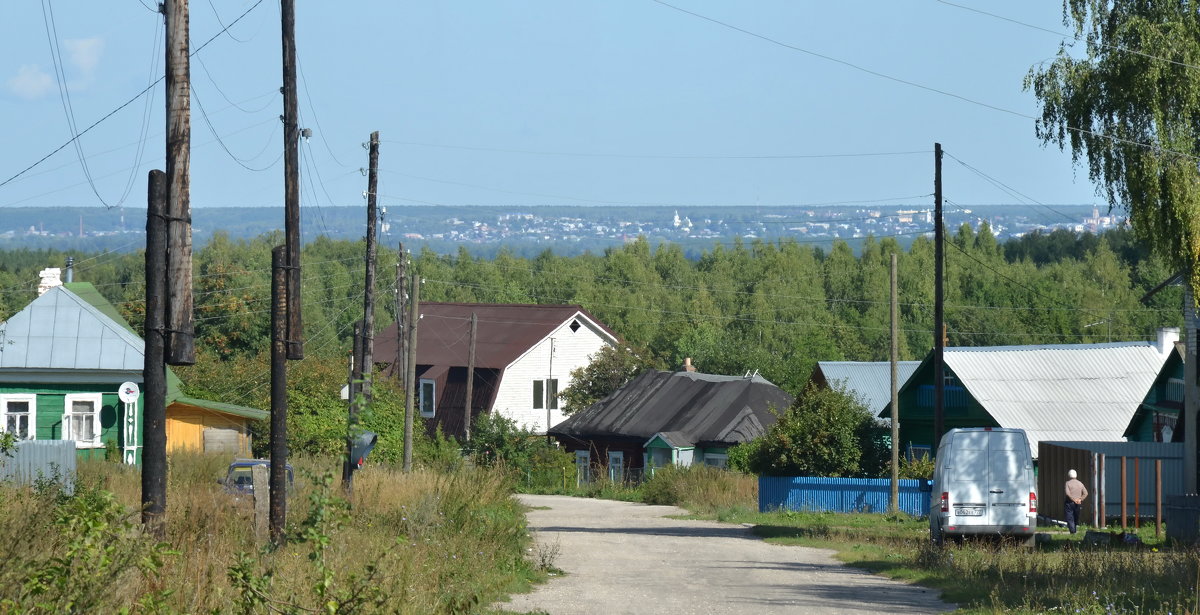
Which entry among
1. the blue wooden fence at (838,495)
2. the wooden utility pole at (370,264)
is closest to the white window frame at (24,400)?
the wooden utility pole at (370,264)

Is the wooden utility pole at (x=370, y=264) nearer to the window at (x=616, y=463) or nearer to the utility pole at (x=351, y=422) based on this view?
the utility pole at (x=351, y=422)

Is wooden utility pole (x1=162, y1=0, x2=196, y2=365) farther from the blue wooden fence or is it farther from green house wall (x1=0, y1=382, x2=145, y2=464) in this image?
the blue wooden fence

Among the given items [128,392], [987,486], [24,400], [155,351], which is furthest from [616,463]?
[155,351]

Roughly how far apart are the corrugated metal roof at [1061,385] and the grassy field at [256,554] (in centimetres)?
2523

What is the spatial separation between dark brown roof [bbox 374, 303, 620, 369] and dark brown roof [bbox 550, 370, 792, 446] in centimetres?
846

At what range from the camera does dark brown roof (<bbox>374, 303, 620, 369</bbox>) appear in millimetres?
71750

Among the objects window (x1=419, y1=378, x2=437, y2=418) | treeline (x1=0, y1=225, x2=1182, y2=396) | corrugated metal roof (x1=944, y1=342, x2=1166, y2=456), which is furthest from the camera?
treeline (x1=0, y1=225, x2=1182, y2=396)

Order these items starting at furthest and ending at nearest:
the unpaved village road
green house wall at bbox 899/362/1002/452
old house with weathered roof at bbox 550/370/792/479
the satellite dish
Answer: old house with weathered roof at bbox 550/370/792/479
green house wall at bbox 899/362/1002/452
the satellite dish
the unpaved village road

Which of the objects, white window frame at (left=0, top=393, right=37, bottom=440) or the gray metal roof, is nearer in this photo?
white window frame at (left=0, top=393, right=37, bottom=440)

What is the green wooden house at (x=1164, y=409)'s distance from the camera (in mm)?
37500

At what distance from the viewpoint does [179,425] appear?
38500mm

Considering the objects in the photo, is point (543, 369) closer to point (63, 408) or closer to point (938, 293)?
point (938, 293)

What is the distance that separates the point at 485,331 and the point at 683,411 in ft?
59.5

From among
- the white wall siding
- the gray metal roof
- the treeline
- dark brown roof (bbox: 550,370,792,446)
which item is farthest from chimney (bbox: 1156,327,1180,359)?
the treeline
